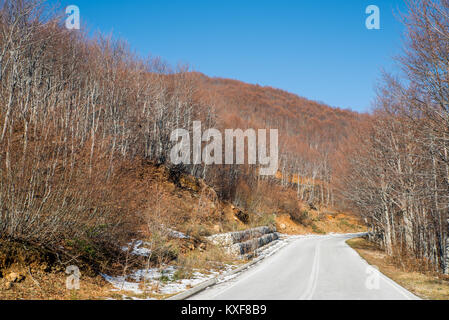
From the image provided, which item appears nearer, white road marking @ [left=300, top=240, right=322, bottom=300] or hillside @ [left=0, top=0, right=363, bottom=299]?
hillside @ [left=0, top=0, right=363, bottom=299]

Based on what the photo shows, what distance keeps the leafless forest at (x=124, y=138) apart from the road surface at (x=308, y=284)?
384 cm

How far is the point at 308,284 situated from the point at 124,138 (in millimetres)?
15407

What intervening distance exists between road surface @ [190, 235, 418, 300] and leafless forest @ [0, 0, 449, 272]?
151 inches

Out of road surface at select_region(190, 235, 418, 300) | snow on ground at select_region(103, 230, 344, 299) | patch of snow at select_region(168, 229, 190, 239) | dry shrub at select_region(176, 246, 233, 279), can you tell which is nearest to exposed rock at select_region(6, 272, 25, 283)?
snow on ground at select_region(103, 230, 344, 299)

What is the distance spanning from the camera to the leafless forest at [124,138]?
8.19 meters

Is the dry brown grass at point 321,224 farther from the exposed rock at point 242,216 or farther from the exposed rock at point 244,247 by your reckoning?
the exposed rock at point 244,247

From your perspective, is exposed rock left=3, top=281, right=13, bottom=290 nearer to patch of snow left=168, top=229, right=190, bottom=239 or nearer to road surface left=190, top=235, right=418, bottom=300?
road surface left=190, top=235, right=418, bottom=300

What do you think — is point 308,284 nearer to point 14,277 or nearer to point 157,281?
point 157,281

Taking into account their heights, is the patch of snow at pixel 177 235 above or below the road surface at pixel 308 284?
above

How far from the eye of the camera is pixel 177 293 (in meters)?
8.70

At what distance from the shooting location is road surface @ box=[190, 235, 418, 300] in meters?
8.41

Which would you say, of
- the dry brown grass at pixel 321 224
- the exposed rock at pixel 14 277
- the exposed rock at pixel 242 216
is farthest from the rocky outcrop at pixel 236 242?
the dry brown grass at pixel 321 224
